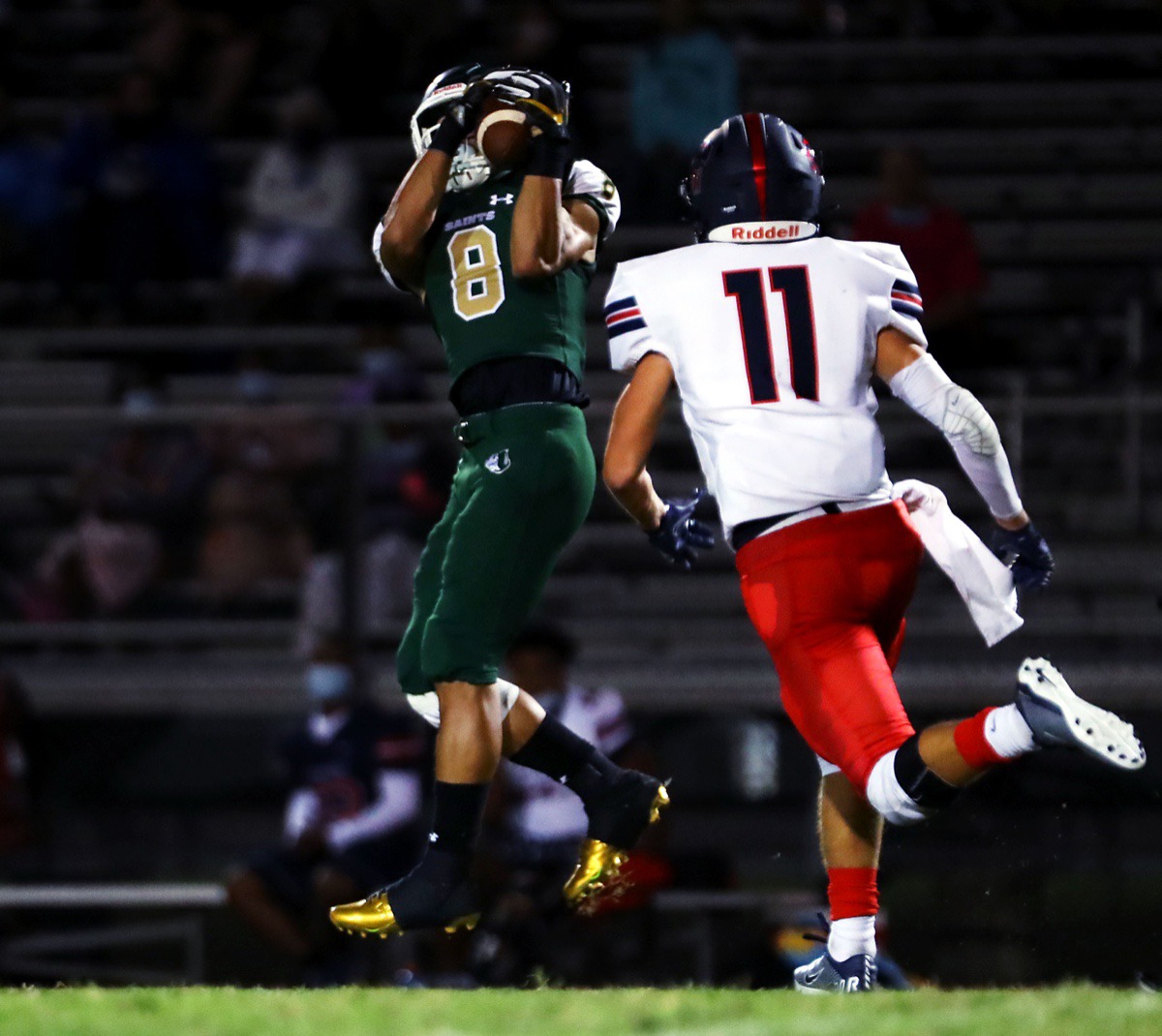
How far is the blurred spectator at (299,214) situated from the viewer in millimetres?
11969

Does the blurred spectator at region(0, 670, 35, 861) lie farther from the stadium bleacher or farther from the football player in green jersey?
the football player in green jersey

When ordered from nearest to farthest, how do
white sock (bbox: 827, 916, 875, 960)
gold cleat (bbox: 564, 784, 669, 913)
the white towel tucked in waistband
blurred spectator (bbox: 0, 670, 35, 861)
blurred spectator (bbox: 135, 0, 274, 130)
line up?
the white towel tucked in waistband, white sock (bbox: 827, 916, 875, 960), gold cleat (bbox: 564, 784, 669, 913), blurred spectator (bbox: 0, 670, 35, 861), blurred spectator (bbox: 135, 0, 274, 130)

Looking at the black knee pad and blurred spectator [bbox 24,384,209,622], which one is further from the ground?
blurred spectator [bbox 24,384,209,622]

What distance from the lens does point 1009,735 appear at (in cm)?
506

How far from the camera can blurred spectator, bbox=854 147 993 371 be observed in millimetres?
10148

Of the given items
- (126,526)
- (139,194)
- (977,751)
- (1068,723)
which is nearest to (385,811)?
(126,526)

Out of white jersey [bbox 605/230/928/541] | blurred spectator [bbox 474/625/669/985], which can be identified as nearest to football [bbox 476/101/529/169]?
white jersey [bbox 605/230/928/541]

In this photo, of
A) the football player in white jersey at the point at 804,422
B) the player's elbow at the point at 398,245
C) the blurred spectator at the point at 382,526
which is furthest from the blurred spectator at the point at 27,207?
the football player in white jersey at the point at 804,422

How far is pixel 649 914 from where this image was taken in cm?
859

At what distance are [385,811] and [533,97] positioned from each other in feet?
11.9

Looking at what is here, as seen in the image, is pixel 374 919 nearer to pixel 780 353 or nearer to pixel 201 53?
pixel 780 353

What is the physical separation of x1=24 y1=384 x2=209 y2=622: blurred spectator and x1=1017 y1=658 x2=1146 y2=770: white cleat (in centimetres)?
462

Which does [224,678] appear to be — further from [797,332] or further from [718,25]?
[718,25]

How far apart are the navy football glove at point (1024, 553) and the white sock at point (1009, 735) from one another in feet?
2.10
